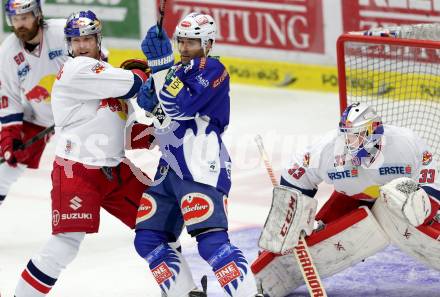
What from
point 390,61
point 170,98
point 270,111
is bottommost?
point 270,111

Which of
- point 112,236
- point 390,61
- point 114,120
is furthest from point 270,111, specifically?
point 114,120

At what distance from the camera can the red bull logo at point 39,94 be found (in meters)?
6.21

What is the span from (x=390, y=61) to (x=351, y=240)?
1.96 metres

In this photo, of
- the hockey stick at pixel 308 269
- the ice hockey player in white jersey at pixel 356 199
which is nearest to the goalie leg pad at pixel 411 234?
the ice hockey player in white jersey at pixel 356 199

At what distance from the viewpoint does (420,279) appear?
5.48 metres

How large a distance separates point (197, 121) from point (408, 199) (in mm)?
896

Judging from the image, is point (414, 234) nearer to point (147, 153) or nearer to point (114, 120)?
point (114, 120)

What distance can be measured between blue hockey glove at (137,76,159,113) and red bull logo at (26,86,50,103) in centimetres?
142

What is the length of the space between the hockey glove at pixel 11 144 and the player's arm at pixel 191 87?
1.58 meters

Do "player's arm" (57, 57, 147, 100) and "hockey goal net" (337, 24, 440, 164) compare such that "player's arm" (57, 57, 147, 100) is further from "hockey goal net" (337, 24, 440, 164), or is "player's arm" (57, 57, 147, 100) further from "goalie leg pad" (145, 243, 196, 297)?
"hockey goal net" (337, 24, 440, 164)

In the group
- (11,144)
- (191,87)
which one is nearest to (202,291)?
(191,87)

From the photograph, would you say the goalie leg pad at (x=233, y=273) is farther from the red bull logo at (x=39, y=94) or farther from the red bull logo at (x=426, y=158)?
the red bull logo at (x=39, y=94)

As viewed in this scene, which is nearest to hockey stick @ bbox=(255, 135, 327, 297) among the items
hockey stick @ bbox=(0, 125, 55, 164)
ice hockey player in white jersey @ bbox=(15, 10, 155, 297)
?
ice hockey player in white jersey @ bbox=(15, 10, 155, 297)

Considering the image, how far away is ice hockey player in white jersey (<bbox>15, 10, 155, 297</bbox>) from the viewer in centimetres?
489
